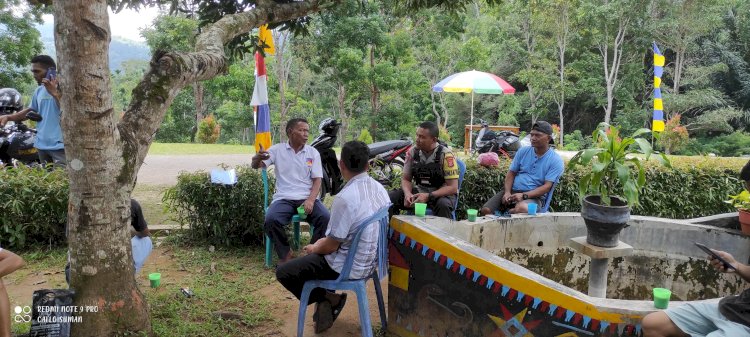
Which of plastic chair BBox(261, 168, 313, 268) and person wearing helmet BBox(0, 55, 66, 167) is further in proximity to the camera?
person wearing helmet BBox(0, 55, 66, 167)

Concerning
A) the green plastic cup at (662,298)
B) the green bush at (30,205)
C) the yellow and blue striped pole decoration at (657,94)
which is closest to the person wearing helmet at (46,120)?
the green bush at (30,205)

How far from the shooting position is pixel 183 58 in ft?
11.1

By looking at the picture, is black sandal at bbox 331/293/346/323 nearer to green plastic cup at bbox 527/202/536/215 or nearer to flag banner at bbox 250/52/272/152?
green plastic cup at bbox 527/202/536/215

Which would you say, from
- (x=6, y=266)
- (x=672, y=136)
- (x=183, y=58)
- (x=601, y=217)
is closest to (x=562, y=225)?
(x=601, y=217)

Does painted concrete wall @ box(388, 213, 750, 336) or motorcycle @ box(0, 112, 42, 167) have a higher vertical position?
motorcycle @ box(0, 112, 42, 167)

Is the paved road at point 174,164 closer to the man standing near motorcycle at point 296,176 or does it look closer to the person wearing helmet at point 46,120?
the person wearing helmet at point 46,120

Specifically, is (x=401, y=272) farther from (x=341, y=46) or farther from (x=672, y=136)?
(x=672, y=136)

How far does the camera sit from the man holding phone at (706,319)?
8.23ft

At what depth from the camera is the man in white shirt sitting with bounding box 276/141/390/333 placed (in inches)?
129

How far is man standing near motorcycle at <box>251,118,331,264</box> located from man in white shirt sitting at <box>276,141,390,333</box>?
4.40 feet

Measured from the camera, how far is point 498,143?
37.4 ft

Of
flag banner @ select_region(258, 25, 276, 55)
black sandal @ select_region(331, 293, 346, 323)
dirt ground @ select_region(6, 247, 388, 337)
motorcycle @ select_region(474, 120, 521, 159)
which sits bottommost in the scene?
dirt ground @ select_region(6, 247, 388, 337)

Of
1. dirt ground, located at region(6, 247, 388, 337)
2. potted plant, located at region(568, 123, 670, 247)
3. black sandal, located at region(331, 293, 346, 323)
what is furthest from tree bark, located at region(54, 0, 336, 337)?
potted plant, located at region(568, 123, 670, 247)

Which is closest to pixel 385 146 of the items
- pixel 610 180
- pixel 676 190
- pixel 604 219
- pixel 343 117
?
pixel 676 190
